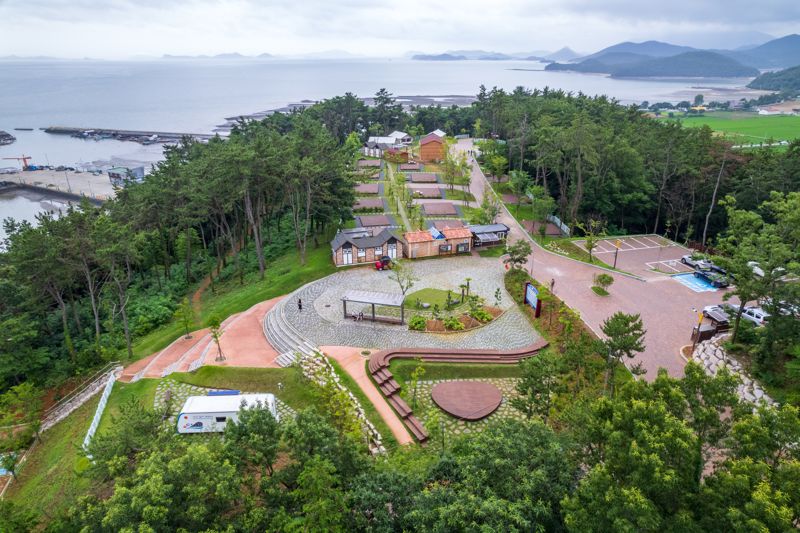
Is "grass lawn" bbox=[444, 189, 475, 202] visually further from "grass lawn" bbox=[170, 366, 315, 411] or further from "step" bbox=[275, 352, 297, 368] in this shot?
"grass lawn" bbox=[170, 366, 315, 411]

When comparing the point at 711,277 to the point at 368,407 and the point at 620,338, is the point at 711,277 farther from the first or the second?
the point at 368,407

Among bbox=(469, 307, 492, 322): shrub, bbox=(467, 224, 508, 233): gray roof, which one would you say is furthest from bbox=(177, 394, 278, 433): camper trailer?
bbox=(467, 224, 508, 233): gray roof

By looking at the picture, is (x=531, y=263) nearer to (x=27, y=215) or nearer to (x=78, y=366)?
(x=78, y=366)

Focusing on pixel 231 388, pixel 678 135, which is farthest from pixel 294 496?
pixel 678 135

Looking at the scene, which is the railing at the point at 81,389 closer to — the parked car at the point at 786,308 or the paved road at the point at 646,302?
the paved road at the point at 646,302

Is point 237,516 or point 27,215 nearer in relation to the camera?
point 237,516

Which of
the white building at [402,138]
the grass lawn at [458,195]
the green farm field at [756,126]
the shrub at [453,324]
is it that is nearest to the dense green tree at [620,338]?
the shrub at [453,324]
